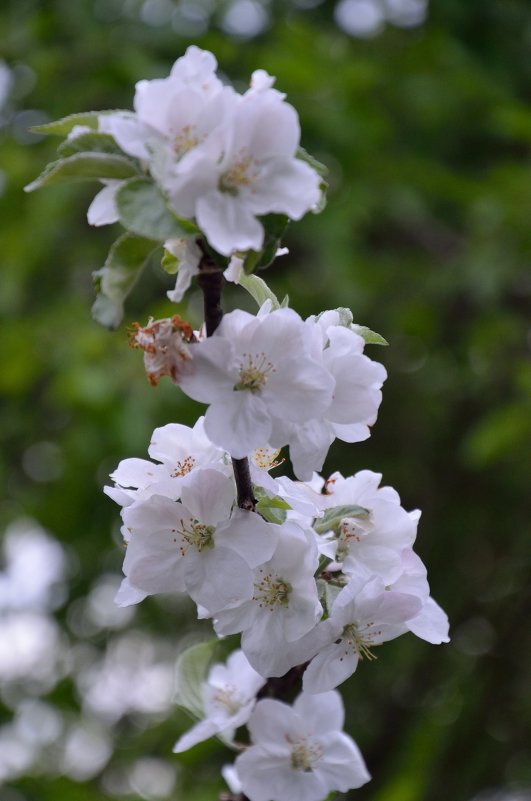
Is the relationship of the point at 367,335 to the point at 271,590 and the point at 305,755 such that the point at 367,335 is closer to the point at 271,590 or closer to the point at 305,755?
the point at 271,590

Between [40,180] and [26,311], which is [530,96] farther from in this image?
[40,180]

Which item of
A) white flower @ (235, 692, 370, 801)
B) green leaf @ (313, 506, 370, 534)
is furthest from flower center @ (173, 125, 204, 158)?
white flower @ (235, 692, 370, 801)

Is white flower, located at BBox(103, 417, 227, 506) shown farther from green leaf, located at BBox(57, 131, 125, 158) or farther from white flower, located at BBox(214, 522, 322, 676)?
green leaf, located at BBox(57, 131, 125, 158)

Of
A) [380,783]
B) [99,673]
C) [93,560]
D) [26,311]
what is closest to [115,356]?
[26,311]

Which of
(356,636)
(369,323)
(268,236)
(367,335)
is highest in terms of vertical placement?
(268,236)

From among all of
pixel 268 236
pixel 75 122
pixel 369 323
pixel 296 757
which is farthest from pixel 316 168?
pixel 369 323

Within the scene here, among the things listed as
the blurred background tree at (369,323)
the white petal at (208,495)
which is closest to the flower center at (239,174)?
the white petal at (208,495)

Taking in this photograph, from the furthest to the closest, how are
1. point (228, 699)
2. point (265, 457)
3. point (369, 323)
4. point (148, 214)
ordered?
point (369, 323) < point (228, 699) < point (265, 457) < point (148, 214)
